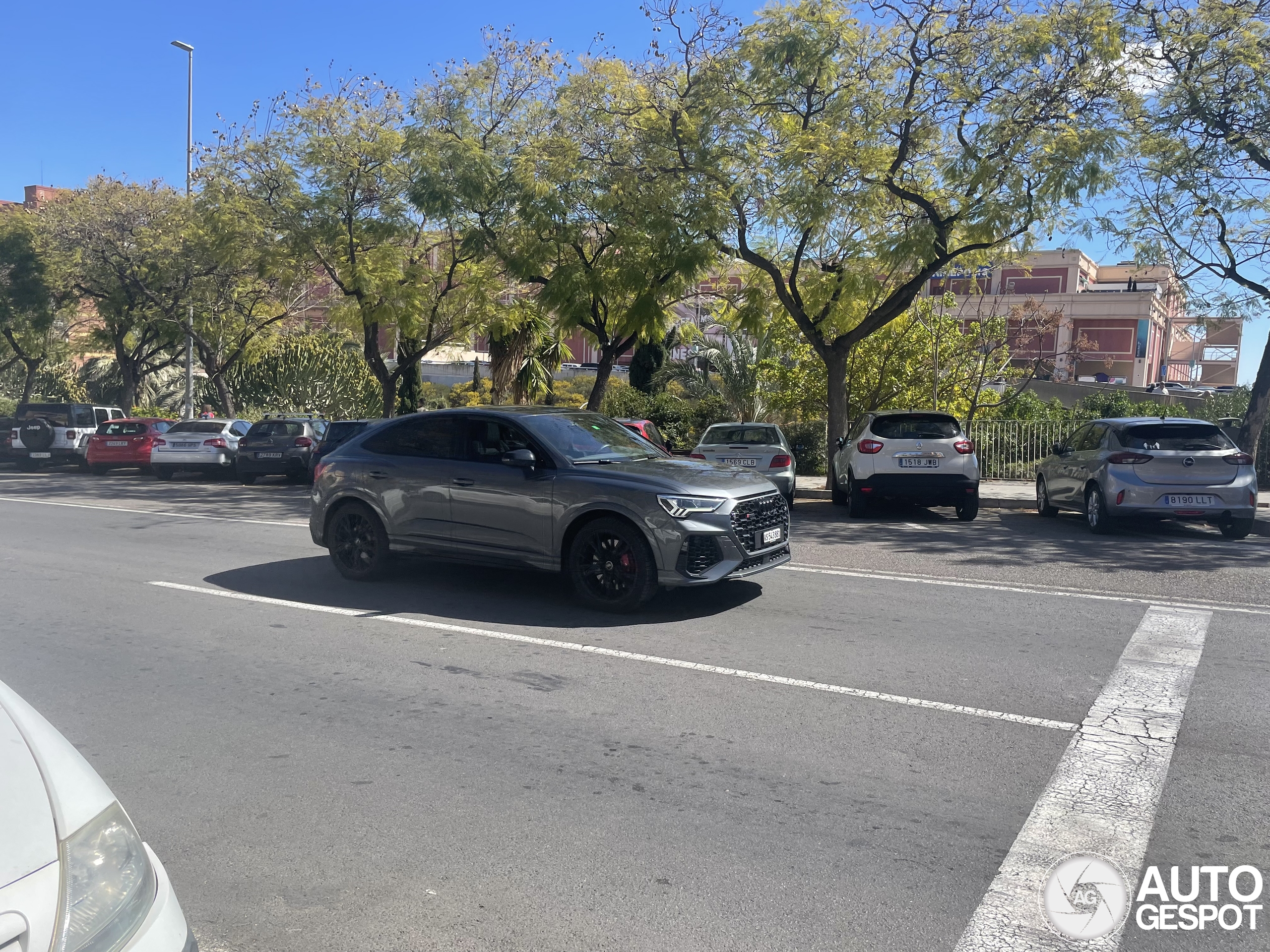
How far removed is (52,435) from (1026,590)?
25.0 meters

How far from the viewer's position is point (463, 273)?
23.7 meters

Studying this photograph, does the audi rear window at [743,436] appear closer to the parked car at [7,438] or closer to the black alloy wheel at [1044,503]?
the black alloy wheel at [1044,503]

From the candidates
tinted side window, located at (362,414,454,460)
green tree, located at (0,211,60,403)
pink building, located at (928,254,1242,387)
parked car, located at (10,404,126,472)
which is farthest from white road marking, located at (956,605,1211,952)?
pink building, located at (928,254,1242,387)

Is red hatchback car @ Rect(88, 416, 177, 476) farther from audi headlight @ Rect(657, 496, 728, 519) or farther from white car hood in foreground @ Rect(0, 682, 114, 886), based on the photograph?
white car hood in foreground @ Rect(0, 682, 114, 886)

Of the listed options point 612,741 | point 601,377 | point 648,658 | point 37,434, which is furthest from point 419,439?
point 37,434

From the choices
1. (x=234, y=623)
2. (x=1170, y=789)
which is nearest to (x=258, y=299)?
(x=234, y=623)

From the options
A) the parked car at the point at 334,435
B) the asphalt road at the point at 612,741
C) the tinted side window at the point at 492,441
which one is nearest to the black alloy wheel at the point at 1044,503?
the asphalt road at the point at 612,741

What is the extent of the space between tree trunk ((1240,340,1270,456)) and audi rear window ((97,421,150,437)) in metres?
23.1

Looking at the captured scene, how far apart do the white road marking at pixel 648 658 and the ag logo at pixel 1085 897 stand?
162 centimetres

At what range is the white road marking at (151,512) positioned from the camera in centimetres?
1465

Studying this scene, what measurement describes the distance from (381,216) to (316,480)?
13.5 metres

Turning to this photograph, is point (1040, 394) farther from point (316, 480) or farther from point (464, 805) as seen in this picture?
point (464, 805)

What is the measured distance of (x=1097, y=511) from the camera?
43.4 feet
